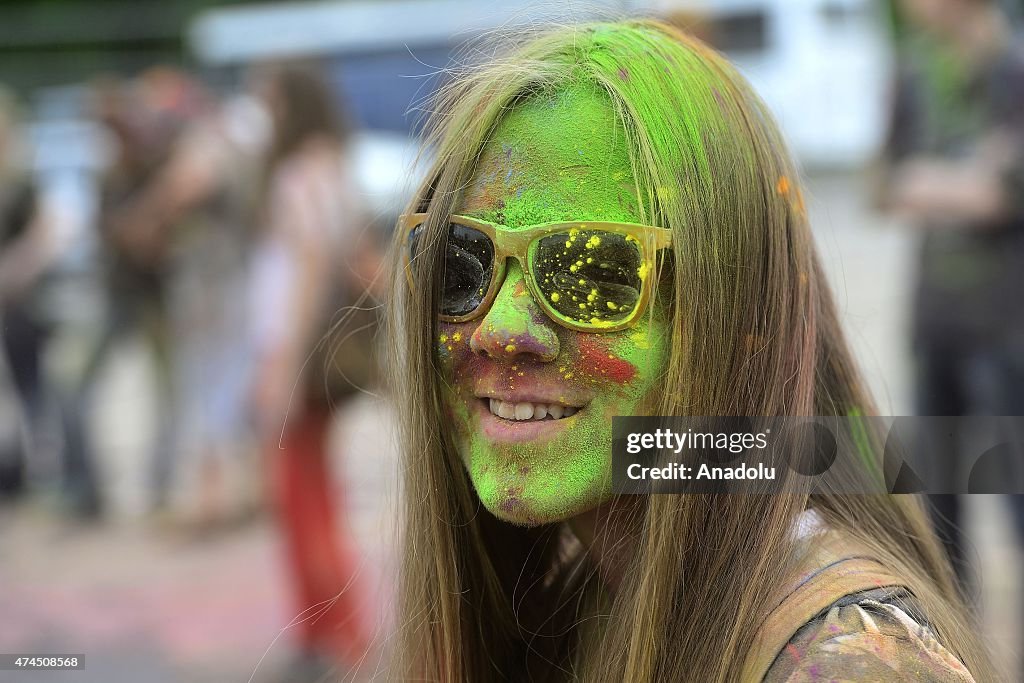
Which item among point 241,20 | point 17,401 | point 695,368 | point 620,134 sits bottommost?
point 17,401

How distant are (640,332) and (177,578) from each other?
4083mm

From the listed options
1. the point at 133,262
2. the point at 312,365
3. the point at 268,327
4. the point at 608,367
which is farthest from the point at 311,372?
the point at 608,367

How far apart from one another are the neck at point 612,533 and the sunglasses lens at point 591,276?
266 mm

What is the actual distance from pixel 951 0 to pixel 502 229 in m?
2.68

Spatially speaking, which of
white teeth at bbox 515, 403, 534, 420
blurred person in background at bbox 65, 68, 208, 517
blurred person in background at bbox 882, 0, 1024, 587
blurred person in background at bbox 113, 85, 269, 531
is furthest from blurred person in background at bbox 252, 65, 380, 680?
white teeth at bbox 515, 403, 534, 420

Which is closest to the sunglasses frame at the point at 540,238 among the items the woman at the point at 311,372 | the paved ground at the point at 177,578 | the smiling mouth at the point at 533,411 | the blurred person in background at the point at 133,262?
the smiling mouth at the point at 533,411

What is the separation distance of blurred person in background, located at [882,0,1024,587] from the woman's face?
213cm

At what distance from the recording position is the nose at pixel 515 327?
4.34 ft

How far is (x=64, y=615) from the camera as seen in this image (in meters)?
3.81

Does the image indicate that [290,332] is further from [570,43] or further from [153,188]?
[570,43]

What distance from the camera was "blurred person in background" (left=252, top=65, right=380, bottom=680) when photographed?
12.2 ft

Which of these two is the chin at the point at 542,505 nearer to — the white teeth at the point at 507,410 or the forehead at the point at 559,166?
the white teeth at the point at 507,410

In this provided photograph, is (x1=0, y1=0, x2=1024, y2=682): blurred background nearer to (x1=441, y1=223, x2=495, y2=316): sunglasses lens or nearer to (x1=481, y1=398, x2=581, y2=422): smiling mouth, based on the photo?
(x1=441, y1=223, x2=495, y2=316): sunglasses lens

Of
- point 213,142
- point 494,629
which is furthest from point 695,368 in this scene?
point 213,142
